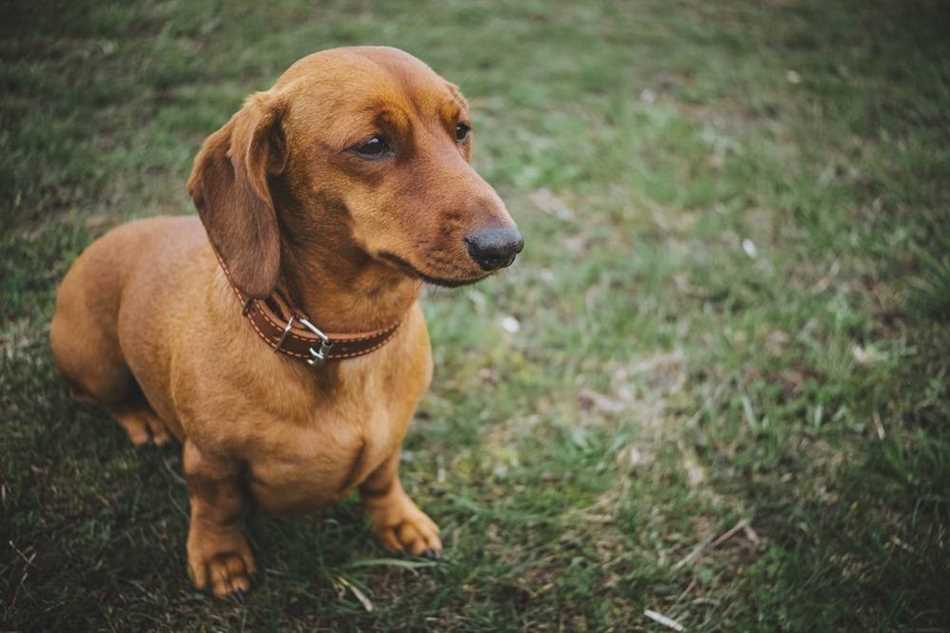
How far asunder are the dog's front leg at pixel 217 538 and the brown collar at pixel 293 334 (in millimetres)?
539

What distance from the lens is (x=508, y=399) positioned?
11.1ft

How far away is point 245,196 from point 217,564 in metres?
1.36

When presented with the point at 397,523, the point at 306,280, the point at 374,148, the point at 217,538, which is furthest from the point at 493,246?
the point at 217,538

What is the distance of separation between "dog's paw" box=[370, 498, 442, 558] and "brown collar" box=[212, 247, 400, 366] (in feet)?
2.87

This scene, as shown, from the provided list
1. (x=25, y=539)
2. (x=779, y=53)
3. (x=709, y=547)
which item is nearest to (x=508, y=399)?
(x=709, y=547)

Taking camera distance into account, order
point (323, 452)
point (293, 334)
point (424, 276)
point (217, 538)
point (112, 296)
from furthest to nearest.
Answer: point (112, 296)
point (217, 538)
point (323, 452)
point (293, 334)
point (424, 276)

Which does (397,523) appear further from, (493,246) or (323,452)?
(493,246)

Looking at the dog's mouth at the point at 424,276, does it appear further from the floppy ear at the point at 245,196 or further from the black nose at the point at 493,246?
the floppy ear at the point at 245,196

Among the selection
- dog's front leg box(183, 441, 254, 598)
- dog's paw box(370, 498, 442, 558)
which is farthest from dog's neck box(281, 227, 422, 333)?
dog's paw box(370, 498, 442, 558)

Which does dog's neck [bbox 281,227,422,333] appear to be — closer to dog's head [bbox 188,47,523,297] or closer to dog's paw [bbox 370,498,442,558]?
dog's head [bbox 188,47,523,297]

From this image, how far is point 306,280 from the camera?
2.08m

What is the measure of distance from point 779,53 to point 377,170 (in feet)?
18.2

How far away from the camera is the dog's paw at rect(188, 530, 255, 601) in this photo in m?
2.47

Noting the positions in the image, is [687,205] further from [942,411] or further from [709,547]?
[709,547]
